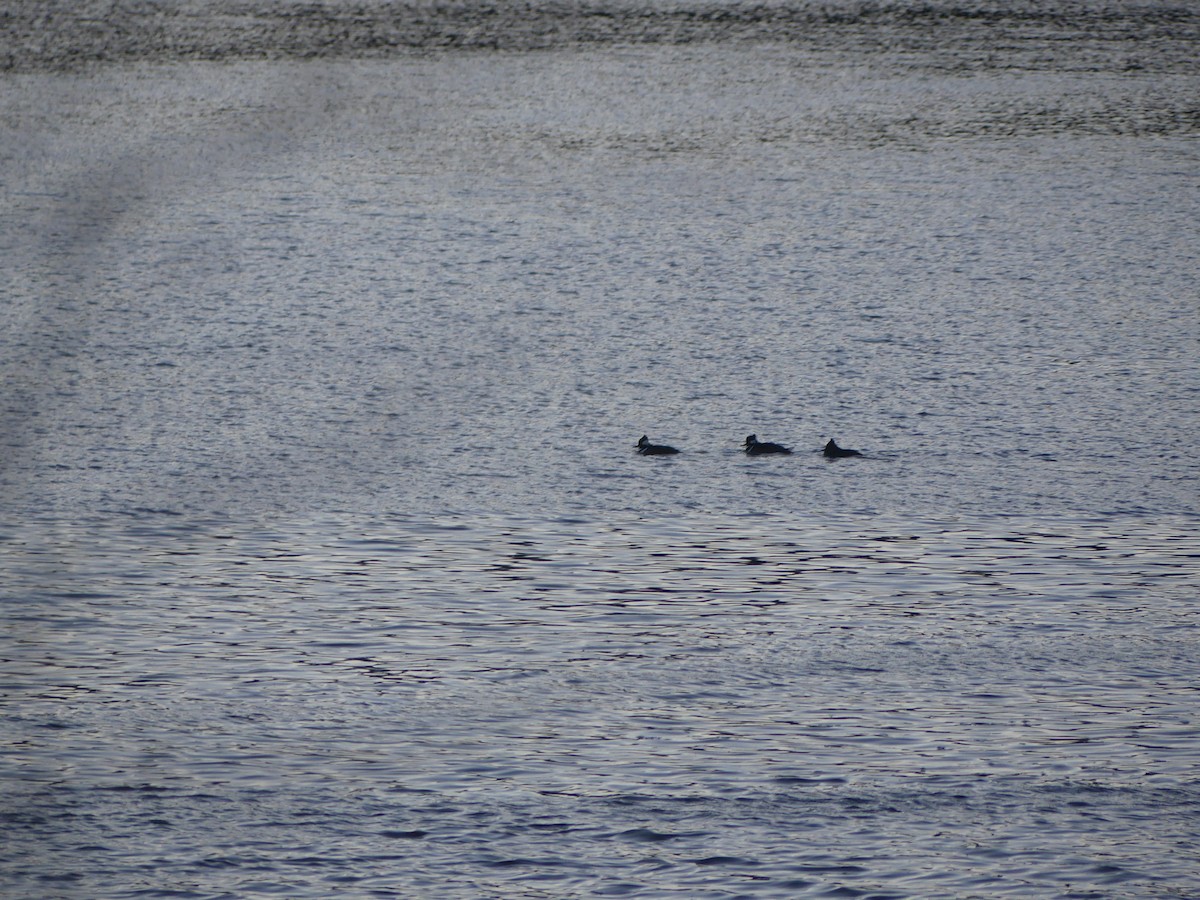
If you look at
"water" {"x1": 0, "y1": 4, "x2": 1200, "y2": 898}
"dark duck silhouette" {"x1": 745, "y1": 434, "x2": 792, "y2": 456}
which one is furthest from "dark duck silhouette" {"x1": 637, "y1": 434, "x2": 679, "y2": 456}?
"dark duck silhouette" {"x1": 745, "y1": 434, "x2": 792, "y2": 456}

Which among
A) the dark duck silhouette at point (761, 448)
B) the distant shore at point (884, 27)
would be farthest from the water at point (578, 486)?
the distant shore at point (884, 27)

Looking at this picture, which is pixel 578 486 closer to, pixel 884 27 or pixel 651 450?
pixel 651 450

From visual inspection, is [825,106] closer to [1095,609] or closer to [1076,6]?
[1076,6]

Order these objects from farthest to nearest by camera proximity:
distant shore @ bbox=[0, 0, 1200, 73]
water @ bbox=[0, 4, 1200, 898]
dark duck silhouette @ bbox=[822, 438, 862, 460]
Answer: distant shore @ bbox=[0, 0, 1200, 73] < dark duck silhouette @ bbox=[822, 438, 862, 460] < water @ bbox=[0, 4, 1200, 898]

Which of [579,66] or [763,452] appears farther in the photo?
[579,66]

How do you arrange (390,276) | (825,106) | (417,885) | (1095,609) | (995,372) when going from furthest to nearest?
(825,106), (390,276), (995,372), (1095,609), (417,885)

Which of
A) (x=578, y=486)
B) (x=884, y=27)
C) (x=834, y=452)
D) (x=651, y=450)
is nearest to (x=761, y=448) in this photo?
(x=834, y=452)

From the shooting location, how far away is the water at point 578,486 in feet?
10.8

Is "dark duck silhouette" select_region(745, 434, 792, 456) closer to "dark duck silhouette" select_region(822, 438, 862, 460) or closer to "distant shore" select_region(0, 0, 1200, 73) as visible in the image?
"dark duck silhouette" select_region(822, 438, 862, 460)

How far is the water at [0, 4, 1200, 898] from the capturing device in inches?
129

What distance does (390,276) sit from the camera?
9016mm

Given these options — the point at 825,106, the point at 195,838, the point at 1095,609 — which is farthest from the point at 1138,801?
the point at 825,106

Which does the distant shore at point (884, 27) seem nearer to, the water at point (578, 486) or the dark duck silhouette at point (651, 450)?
the water at point (578, 486)

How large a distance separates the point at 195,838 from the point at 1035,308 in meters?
6.04
